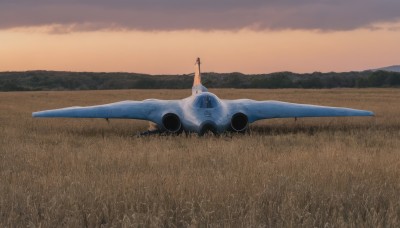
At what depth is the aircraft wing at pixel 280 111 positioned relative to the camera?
18812 millimetres

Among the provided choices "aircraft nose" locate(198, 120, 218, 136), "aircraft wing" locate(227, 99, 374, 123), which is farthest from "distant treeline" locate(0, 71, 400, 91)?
"aircraft nose" locate(198, 120, 218, 136)

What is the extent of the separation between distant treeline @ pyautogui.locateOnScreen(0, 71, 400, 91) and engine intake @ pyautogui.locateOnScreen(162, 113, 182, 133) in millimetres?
90545

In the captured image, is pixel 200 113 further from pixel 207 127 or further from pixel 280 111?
pixel 280 111

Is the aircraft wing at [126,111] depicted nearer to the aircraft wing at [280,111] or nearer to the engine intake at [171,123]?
the engine intake at [171,123]

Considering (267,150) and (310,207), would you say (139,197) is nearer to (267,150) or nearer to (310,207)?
(310,207)

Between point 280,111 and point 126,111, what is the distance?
5430 millimetres

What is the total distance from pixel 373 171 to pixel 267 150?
356cm

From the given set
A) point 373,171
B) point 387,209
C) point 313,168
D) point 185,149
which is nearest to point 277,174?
point 313,168

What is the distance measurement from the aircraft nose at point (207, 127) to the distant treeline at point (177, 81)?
301ft

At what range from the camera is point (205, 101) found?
17000mm

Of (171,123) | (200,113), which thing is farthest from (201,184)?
(171,123)

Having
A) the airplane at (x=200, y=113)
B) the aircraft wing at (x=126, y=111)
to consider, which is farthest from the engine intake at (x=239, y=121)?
the aircraft wing at (x=126, y=111)

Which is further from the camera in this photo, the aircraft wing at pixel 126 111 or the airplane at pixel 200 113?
the aircraft wing at pixel 126 111

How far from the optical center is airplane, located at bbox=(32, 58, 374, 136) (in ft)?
54.3
